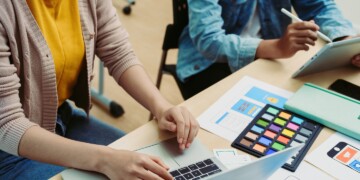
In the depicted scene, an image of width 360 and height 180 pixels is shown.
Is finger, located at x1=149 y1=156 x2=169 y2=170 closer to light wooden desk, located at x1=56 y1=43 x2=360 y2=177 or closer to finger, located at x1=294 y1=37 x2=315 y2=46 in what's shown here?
light wooden desk, located at x1=56 y1=43 x2=360 y2=177

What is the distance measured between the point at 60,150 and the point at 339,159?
0.63 meters

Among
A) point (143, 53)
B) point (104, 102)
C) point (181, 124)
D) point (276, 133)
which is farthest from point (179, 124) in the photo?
point (143, 53)

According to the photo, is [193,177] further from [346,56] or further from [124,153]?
[346,56]

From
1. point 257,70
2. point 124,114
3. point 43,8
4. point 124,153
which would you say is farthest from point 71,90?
point 124,114

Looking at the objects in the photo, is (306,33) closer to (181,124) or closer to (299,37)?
(299,37)

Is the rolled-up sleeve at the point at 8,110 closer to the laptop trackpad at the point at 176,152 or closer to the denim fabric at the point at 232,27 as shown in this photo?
the laptop trackpad at the point at 176,152

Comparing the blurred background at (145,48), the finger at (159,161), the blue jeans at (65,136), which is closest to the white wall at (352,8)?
the blurred background at (145,48)

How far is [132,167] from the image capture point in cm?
80

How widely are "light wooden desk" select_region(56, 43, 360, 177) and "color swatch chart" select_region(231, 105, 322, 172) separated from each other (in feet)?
0.08

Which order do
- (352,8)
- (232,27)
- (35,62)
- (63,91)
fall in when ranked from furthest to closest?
(352,8) < (232,27) < (63,91) < (35,62)

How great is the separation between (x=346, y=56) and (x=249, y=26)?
0.43 metres

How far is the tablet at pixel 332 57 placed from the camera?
115 centimetres

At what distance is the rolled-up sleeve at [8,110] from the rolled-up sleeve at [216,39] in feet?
2.27

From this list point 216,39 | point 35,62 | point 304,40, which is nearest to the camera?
point 35,62
